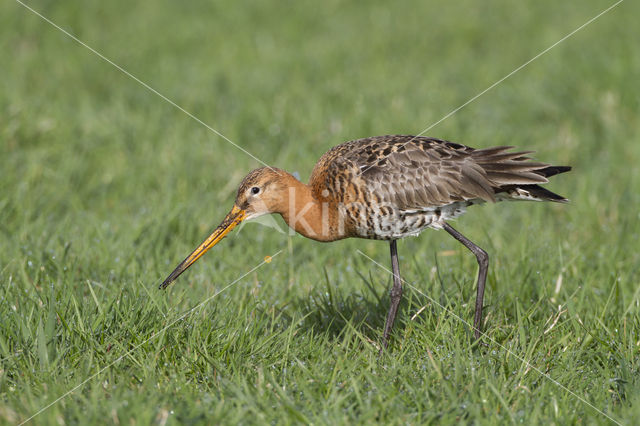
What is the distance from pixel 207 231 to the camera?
6430 millimetres

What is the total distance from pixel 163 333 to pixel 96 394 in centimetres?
63

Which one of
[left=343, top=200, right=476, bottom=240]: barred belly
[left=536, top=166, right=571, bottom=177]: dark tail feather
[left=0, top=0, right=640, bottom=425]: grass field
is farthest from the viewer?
[left=536, top=166, right=571, bottom=177]: dark tail feather

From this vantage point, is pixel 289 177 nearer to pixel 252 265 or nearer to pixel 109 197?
pixel 252 265

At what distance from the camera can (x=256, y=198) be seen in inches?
189

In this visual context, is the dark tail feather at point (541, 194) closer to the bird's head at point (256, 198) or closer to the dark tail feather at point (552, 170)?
the dark tail feather at point (552, 170)

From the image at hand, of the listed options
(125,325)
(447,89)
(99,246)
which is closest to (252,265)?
(99,246)

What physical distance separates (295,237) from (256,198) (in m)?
1.60

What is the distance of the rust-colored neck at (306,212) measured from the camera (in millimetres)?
4754

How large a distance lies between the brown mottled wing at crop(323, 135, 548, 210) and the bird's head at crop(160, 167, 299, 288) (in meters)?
0.37

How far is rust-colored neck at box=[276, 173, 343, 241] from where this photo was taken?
4.75 m

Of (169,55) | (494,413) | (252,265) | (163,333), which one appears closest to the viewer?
(494,413)

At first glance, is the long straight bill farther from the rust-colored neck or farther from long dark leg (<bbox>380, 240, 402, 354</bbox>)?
long dark leg (<bbox>380, 240, 402, 354</bbox>)

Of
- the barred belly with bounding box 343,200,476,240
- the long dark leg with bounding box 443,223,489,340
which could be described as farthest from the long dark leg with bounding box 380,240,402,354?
the long dark leg with bounding box 443,223,489,340

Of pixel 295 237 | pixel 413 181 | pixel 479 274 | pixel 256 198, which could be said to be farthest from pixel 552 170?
pixel 295 237
